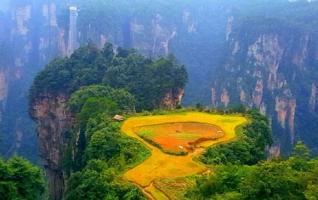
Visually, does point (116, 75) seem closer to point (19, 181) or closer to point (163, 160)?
point (163, 160)

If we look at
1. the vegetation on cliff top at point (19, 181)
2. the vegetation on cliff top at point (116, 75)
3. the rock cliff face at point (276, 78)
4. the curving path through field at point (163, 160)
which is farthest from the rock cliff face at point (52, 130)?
the rock cliff face at point (276, 78)

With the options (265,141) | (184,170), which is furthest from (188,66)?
(184,170)

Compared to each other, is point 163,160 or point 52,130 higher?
point 52,130

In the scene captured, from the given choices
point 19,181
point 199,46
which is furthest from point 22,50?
point 19,181

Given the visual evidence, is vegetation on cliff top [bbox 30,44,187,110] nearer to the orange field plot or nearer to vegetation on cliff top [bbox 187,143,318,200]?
the orange field plot

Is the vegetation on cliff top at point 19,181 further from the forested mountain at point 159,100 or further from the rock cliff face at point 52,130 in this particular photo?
the rock cliff face at point 52,130

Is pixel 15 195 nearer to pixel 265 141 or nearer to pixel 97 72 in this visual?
pixel 265 141
